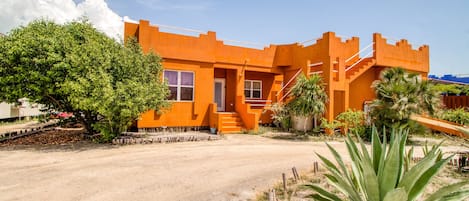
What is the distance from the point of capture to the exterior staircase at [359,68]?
14211 mm

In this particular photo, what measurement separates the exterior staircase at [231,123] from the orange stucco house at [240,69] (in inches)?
2.2

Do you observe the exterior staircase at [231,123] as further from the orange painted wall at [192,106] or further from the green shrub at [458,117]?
the green shrub at [458,117]

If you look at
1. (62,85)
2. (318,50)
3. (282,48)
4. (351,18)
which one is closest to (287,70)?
(282,48)

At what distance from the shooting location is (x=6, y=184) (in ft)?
17.4

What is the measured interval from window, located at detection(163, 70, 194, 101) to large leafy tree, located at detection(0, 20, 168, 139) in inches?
128

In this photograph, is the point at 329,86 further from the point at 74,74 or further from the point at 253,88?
the point at 74,74

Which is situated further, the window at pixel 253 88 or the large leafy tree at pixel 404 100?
the window at pixel 253 88

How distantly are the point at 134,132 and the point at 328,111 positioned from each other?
387 inches

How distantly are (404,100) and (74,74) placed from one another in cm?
1281

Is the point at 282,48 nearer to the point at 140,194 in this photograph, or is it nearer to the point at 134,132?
the point at 134,132

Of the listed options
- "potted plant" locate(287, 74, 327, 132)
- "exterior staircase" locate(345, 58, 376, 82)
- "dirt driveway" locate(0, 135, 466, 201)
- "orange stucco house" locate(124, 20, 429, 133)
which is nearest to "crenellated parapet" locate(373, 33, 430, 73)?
"orange stucco house" locate(124, 20, 429, 133)

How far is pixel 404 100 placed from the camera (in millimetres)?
10883

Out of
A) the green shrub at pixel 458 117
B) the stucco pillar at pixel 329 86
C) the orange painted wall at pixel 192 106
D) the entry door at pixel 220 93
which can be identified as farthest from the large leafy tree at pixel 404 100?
the entry door at pixel 220 93

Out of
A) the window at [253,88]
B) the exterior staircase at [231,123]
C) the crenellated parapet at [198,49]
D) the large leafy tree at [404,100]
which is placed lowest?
the exterior staircase at [231,123]
